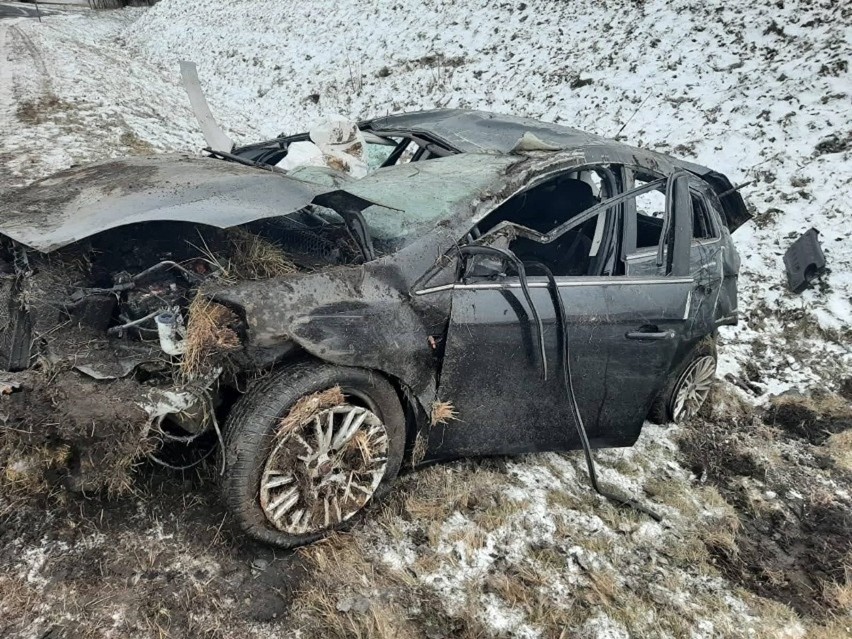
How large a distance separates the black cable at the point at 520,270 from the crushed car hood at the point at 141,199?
0.66m

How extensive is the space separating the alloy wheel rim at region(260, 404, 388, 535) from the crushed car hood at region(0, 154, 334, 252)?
0.82 m

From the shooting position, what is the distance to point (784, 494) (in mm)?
3428

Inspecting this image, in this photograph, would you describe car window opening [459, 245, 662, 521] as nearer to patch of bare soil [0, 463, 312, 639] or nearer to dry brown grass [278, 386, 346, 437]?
dry brown grass [278, 386, 346, 437]

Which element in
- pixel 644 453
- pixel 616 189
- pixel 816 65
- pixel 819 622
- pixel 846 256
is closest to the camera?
pixel 819 622

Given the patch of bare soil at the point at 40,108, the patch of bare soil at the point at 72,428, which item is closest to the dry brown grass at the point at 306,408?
the patch of bare soil at the point at 72,428

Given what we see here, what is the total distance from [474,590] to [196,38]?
14809 mm

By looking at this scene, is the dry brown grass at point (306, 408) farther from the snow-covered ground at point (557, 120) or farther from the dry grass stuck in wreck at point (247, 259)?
the snow-covered ground at point (557, 120)

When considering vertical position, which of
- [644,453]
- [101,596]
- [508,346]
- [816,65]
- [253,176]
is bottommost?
[644,453]

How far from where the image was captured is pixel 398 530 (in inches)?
101

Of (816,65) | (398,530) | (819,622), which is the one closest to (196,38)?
(816,65)

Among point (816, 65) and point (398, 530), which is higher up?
point (816, 65)

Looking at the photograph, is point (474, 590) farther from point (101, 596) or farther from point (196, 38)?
point (196, 38)

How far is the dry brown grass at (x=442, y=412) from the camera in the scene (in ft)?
8.26

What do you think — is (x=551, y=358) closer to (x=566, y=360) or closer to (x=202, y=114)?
(x=566, y=360)
